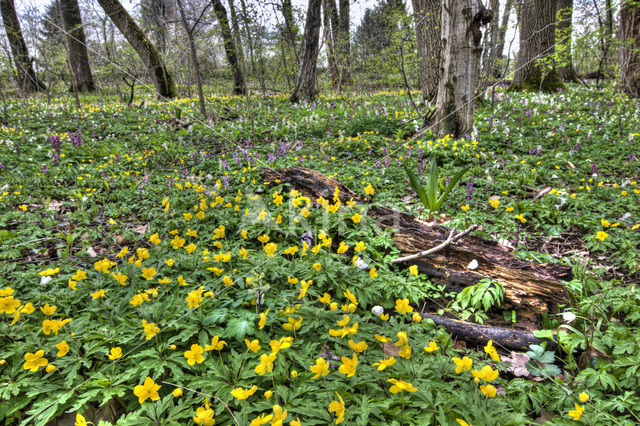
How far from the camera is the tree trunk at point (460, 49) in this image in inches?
185

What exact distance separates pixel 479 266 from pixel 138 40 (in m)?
13.8

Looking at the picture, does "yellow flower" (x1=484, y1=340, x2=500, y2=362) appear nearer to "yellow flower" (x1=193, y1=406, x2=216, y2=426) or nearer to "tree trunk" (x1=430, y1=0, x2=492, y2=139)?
"yellow flower" (x1=193, y1=406, x2=216, y2=426)

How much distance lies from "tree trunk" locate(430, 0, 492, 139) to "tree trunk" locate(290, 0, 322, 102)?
20.1ft

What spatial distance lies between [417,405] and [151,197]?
4058 mm

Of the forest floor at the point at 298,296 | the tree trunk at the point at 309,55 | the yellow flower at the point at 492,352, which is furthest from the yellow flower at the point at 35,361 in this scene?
the tree trunk at the point at 309,55

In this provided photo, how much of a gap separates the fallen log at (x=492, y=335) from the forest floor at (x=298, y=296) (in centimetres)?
5

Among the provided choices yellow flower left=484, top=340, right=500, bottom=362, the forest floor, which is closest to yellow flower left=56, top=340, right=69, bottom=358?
the forest floor

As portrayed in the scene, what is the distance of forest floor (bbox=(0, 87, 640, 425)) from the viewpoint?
146 cm

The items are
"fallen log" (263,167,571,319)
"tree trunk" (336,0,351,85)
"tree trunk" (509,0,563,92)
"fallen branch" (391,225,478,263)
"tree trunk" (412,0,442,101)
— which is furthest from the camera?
"tree trunk" (336,0,351,85)

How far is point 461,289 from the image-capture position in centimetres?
253

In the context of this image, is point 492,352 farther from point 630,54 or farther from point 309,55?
point 630,54

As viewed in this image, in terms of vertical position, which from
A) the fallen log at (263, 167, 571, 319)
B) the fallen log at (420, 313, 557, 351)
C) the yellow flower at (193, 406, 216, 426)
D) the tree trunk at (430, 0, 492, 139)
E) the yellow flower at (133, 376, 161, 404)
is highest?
the tree trunk at (430, 0, 492, 139)

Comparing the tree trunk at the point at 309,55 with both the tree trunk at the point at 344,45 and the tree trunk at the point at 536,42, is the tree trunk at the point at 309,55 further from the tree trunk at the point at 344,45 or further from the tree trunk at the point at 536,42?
the tree trunk at the point at 536,42

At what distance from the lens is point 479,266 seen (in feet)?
8.55
